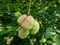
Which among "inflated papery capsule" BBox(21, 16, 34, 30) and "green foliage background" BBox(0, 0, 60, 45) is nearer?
"inflated papery capsule" BBox(21, 16, 34, 30)

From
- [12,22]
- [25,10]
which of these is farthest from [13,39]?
[25,10]

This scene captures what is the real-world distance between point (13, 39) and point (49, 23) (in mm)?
273

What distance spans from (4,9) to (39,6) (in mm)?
204

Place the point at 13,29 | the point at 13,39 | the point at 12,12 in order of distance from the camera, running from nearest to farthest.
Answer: the point at 13,29
the point at 12,12
the point at 13,39

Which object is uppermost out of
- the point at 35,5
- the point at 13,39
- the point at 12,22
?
the point at 35,5

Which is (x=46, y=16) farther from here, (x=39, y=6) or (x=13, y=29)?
(x=13, y=29)

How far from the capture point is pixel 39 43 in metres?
1.50

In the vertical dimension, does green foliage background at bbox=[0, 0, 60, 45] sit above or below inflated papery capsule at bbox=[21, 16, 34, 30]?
below

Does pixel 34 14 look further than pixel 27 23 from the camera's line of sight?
Yes

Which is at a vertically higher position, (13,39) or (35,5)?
(35,5)

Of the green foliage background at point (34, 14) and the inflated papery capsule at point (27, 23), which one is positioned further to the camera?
the green foliage background at point (34, 14)

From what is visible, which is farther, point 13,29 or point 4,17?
point 4,17

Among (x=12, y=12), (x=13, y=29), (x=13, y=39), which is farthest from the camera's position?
(x=13, y=39)

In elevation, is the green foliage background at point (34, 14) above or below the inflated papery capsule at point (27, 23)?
below
